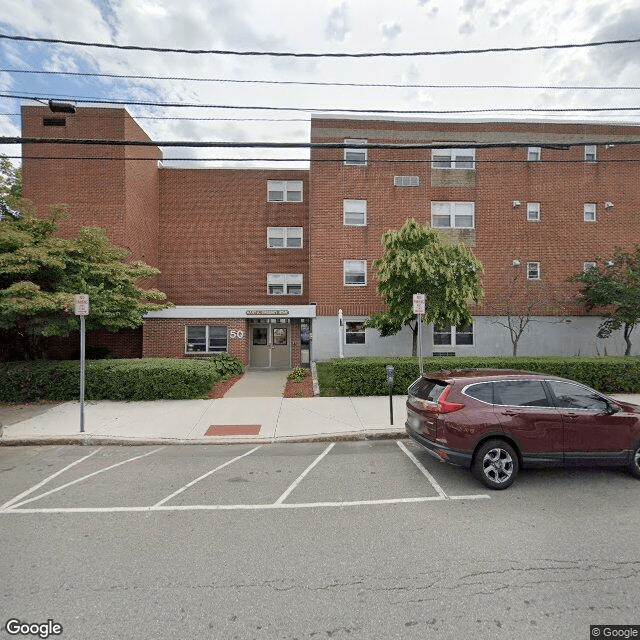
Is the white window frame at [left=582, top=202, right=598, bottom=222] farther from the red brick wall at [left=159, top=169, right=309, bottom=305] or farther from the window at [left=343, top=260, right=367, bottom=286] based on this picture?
the red brick wall at [left=159, top=169, right=309, bottom=305]

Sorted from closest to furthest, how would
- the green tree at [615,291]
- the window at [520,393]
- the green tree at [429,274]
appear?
the window at [520,393]
the green tree at [429,274]
the green tree at [615,291]

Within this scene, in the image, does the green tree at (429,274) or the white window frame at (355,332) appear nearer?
the green tree at (429,274)

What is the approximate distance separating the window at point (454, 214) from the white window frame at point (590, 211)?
213 inches

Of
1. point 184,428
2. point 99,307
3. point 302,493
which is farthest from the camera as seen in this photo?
point 99,307

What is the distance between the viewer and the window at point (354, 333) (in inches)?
679

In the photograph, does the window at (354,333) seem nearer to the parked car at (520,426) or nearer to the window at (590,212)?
the parked car at (520,426)

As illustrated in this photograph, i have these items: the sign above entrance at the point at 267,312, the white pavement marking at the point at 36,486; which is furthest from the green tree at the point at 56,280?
the white pavement marking at the point at 36,486

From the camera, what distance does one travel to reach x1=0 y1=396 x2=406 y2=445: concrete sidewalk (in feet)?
25.1

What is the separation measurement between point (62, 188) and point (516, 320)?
2087 cm

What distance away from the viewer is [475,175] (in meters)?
17.6

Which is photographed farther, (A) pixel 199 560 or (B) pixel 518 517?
(B) pixel 518 517

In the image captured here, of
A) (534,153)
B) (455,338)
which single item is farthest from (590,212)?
(455,338)

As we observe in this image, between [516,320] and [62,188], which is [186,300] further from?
[516,320]

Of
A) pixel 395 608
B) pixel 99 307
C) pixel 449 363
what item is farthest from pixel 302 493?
pixel 99 307
